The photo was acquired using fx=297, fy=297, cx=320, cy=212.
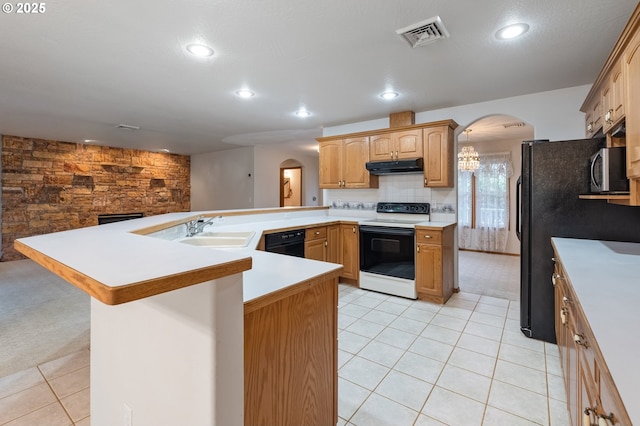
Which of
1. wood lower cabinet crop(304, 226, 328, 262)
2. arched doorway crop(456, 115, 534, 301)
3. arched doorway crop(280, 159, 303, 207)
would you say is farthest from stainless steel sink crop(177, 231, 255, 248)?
arched doorway crop(280, 159, 303, 207)

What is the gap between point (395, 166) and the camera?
381 centimetres

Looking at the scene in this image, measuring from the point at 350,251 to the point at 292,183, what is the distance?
510 centimetres

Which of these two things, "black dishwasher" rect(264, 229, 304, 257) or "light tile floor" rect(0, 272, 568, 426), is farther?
"black dishwasher" rect(264, 229, 304, 257)

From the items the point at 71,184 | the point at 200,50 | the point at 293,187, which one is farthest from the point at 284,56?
the point at 293,187

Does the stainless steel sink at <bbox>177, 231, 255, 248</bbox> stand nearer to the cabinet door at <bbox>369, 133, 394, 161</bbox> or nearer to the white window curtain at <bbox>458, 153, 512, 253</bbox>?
the cabinet door at <bbox>369, 133, 394, 161</bbox>

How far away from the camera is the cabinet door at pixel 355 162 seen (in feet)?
13.8

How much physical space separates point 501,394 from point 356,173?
3030 mm

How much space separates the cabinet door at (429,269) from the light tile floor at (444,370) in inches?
9.5

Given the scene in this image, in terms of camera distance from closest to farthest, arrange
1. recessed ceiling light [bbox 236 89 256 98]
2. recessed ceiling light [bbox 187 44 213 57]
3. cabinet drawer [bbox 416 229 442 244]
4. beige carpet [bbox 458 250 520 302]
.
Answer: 1. recessed ceiling light [bbox 187 44 213 57]
2. recessed ceiling light [bbox 236 89 256 98]
3. cabinet drawer [bbox 416 229 442 244]
4. beige carpet [bbox 458 250 520 302]

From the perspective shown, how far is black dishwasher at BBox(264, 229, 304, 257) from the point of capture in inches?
125

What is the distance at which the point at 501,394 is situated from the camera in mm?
1863

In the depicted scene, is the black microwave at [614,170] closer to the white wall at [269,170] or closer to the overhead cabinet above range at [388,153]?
the overhead cabinet above range at [388,153]

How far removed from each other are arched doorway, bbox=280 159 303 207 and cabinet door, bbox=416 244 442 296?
454 centimetres

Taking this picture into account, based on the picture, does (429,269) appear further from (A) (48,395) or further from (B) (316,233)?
(A) (48,395)
